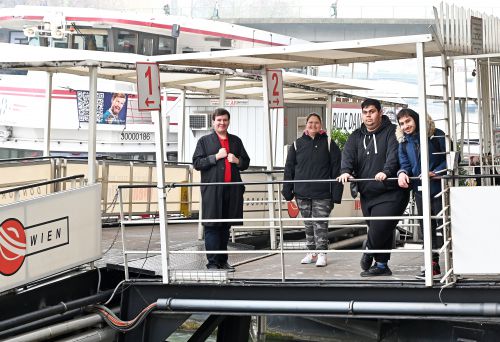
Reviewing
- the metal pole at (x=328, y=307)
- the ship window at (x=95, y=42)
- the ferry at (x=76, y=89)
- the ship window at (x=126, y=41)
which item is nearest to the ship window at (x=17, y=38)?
the ferry at (x=76, y=89)

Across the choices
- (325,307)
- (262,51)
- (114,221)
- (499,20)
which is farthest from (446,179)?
(114,221)

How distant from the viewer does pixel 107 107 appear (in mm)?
29922

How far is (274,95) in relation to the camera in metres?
12.5

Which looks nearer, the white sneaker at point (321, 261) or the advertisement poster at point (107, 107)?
the white sneaker at point (321, 261)

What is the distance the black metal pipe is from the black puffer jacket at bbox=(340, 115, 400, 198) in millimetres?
2802

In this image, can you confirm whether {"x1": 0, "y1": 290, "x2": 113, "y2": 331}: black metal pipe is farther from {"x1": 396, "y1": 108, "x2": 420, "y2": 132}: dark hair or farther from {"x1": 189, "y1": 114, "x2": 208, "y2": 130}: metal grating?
{"x1": 189, "y1": 114, "x2": 208, "y2": 130}: metal grating

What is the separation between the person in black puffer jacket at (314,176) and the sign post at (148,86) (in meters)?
1.74

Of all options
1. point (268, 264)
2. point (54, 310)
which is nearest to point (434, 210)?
point (268, 264)

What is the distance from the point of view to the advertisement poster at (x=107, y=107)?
29297 millimetres

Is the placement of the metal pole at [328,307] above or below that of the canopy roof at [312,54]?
below

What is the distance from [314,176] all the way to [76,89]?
19533 mm

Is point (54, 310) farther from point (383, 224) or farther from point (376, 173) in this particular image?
point (376, 173)

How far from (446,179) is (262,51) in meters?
2.30

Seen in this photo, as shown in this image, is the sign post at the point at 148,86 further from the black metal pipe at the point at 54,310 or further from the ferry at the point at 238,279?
the black metal pipe at the point at 54,310
